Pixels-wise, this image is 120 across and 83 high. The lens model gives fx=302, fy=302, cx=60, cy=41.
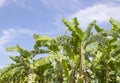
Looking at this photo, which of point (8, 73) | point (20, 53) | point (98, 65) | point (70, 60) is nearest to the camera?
point (70, 60)

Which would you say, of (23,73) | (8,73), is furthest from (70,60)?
(23,73)

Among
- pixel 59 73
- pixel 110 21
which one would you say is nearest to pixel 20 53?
pixel 59 73

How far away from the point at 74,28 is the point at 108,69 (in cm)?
558

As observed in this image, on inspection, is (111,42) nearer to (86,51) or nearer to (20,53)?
(86,51)

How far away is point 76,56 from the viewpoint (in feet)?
65.0

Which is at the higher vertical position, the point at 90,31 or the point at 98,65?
the point at 90,31

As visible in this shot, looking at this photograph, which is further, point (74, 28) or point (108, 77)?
point (108, 77)

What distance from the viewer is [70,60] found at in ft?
68.3

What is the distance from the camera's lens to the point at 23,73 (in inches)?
1126

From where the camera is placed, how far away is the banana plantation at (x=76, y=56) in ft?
62.4

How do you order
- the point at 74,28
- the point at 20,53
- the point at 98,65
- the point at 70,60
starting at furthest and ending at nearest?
the point at 20,53 < the point at 98,65 < the point at 70,60 < the point at 74,28

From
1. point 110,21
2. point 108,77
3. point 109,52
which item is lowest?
point 108,77

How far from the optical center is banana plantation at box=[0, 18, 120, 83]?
62.4 feet

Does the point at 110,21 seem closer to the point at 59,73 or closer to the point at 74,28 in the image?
the point at 74,28
